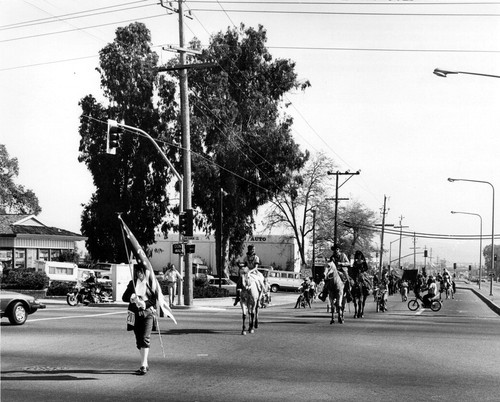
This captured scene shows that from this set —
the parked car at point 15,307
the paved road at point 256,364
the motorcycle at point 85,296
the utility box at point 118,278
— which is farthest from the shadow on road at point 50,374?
the utility box at point 118,278

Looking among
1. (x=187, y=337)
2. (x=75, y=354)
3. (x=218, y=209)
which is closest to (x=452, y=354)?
A: (x=187, y=337)

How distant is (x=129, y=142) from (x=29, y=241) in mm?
11026

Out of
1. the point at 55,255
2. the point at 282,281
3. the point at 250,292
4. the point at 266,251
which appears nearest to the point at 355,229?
the point at 266,251

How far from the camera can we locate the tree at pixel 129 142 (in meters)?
57.0

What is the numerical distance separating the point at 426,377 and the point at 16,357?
7887 millimetres

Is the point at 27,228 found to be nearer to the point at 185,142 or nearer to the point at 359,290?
the point at 185,142

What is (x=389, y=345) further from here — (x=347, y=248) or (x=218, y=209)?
(x=347, y=248)

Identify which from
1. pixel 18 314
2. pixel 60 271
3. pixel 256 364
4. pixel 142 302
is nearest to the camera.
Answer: pixel 142 302

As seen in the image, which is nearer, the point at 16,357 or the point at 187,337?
the point at 16,357

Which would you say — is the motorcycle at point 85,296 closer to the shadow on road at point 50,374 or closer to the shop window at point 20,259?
the shop window at point 20,259

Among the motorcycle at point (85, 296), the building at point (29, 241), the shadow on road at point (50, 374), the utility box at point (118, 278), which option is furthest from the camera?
the building at point (29, 241)

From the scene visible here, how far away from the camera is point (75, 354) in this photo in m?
14.5

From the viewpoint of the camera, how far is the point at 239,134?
56.1 meters

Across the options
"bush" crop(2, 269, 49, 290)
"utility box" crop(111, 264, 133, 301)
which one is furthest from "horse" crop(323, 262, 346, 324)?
"bush" crop(2, 269, 49, 290)
